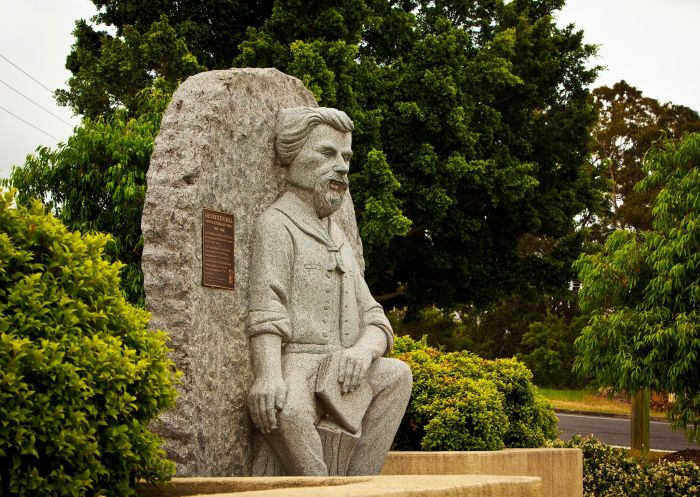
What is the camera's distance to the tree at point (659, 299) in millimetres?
14109

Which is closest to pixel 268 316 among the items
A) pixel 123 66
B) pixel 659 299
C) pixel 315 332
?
pixel 315 332

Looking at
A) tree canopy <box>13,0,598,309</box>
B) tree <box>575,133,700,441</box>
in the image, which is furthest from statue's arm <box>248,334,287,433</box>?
tree canopy <box>13,0,598,309</box>

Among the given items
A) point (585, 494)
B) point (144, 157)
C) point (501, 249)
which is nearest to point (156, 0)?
point (501, 249)

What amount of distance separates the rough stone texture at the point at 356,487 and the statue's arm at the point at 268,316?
155 cm

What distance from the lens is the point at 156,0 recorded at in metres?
21.5

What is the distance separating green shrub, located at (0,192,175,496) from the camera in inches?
165

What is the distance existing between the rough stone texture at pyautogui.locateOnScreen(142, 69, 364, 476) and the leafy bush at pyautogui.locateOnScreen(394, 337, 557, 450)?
2.67 meters

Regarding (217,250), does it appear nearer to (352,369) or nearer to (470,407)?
(352,369)

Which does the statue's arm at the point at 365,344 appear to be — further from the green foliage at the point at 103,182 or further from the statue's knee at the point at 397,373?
the green foliage at the point at 103,182

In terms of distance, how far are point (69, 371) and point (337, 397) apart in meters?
2.72

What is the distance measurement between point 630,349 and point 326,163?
868cm

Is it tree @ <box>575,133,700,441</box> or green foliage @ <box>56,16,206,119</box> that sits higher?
green foliage @ <box>56,16,206,119</box>

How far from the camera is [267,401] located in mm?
6508

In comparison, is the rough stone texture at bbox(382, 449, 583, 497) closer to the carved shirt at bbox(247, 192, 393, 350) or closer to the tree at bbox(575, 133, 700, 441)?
the carved shirt at bbox(247, 192, 393, 350)
